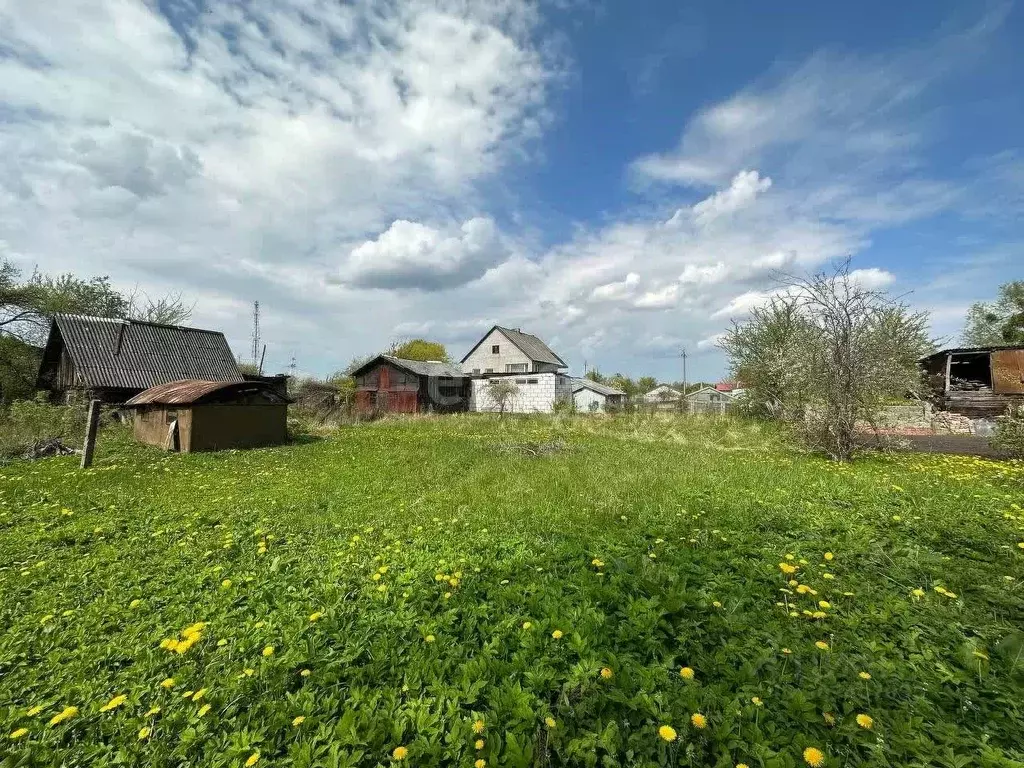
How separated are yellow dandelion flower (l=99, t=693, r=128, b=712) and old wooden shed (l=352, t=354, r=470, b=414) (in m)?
30.6

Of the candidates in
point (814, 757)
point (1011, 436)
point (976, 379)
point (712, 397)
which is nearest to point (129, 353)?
point (814, 757)

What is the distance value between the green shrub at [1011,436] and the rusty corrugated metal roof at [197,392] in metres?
21.3

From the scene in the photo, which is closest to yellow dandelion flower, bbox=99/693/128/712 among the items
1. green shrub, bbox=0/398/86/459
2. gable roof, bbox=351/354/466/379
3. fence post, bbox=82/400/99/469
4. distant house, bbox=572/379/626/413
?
fence post, bbox=82/400/99/469

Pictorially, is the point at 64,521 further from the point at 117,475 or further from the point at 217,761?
the point at 217,761

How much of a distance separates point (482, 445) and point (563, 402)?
22.9m

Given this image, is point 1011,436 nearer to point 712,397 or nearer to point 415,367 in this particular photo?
point 415,367

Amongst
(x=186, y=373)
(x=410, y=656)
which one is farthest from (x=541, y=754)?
(x=186, y=373)

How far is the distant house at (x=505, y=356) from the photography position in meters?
40.4

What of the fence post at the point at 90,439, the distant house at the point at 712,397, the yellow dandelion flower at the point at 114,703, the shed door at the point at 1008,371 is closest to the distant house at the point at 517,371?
the distant house at the point at 712,397

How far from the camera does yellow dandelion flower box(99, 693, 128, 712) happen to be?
247cm

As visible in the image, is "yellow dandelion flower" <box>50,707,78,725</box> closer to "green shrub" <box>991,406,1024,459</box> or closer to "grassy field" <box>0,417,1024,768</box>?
"grassy field" <box>0,417,1024,768</box>

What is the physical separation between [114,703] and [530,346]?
135 feet

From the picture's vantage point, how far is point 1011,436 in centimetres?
988

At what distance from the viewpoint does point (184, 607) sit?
12.1 feet
